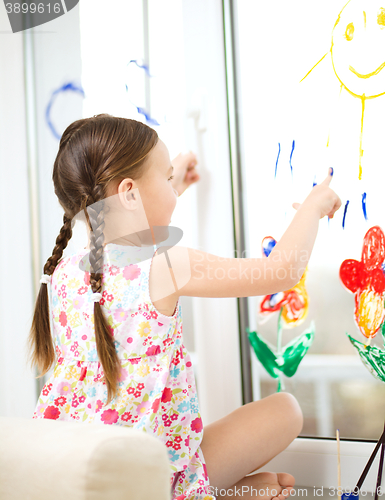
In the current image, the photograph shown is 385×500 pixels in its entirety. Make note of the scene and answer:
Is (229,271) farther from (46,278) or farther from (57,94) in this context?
(57,94)

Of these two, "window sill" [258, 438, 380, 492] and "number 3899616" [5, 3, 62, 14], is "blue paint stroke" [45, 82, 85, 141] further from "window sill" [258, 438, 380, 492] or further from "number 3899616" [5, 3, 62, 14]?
"window sill" [258, 438, 380, 492]

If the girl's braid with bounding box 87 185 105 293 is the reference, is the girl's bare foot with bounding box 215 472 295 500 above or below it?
below

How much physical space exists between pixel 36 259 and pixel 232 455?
0.69 meters

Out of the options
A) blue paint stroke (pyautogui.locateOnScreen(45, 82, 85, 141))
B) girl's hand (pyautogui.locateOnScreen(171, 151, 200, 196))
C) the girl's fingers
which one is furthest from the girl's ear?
blue paint stroke (pyautogui.locateOnScreen(45, 82, 85, 141))

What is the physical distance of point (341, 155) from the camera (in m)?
0.83

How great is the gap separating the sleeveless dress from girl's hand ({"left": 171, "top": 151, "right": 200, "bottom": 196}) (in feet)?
0.79

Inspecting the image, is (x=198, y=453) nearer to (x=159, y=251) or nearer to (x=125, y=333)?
(x=125, y=333)

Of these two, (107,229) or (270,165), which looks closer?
(107,229)

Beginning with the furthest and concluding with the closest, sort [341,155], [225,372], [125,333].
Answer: [225,372] < [341,155] < [125,333]

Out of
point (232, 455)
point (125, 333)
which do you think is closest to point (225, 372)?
point (232, 455)

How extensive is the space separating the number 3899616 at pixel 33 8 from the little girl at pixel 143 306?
55 cm

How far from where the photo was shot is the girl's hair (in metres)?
0.71

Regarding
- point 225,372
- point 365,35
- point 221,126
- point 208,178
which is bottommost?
point 225,372
